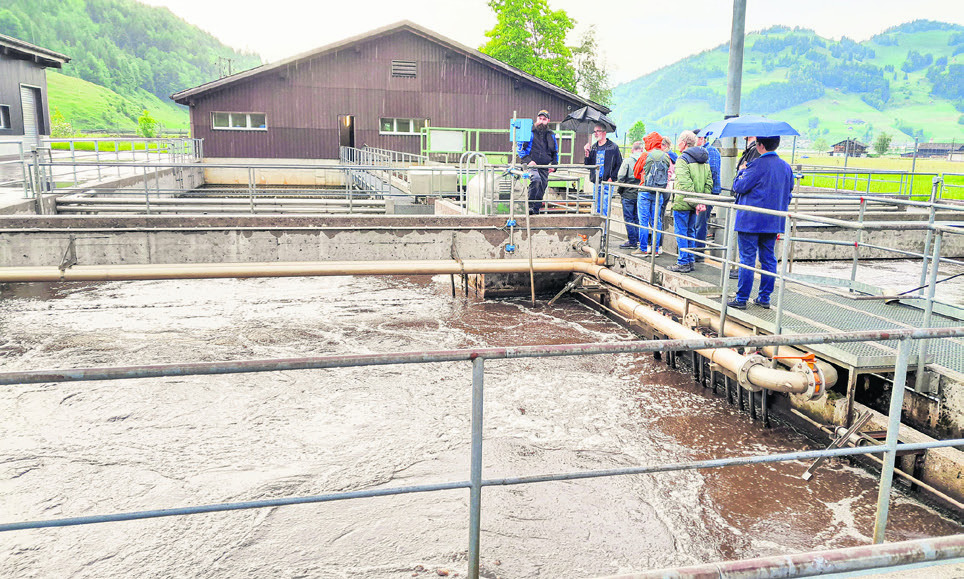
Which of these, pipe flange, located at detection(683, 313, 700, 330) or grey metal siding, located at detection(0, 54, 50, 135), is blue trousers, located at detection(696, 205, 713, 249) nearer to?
pipe flange, located at detection(683, 313, 700, 330)

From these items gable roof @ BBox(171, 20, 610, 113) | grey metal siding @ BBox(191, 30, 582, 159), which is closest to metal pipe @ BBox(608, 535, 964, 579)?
gable roof @ BBox(171, 20, 610, 113)

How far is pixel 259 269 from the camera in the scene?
35.9ft

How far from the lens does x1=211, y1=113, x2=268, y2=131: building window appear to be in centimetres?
2973

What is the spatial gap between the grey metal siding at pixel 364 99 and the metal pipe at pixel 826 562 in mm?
29638

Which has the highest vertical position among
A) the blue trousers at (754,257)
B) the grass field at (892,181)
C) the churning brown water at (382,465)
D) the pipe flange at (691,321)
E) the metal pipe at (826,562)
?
the grass field at (892,181)

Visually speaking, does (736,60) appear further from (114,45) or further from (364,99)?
(114,45)

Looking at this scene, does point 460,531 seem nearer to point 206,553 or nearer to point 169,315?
point 206,553

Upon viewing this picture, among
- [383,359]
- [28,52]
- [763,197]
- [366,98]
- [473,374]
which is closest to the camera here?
[383,359]

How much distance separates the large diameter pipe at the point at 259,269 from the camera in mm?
10562

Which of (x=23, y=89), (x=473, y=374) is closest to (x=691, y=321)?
(x=473, y=374)

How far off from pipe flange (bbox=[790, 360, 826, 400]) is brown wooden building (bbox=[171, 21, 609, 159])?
2635 centimetres

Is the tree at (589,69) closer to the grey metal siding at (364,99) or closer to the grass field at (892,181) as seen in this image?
the grass field at (892,181)

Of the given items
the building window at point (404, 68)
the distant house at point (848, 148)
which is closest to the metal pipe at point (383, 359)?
the distant house at point (848, 148)

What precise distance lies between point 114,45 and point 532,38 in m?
143
